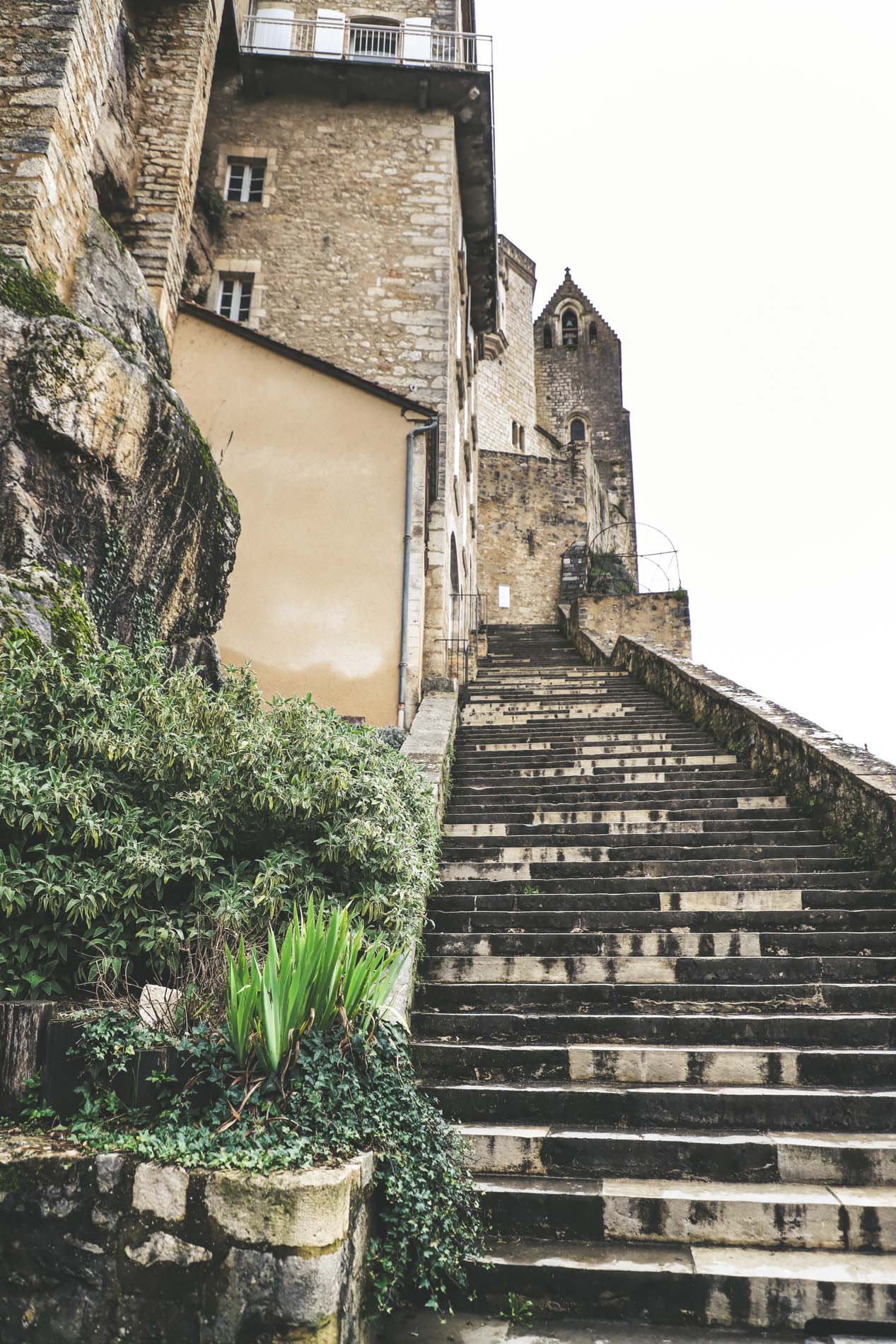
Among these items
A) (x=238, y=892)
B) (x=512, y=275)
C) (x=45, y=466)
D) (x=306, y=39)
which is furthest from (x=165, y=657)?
(x=512, y=275)

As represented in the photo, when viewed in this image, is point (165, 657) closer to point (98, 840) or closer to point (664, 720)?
point (98, 840)

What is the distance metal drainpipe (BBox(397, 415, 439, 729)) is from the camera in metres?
9.62

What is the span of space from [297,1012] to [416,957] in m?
2.09

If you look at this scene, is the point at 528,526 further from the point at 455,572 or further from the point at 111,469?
the point at 111,469

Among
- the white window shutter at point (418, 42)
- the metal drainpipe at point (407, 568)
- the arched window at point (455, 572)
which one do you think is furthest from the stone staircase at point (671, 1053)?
the white window shutter at point (418, 42)

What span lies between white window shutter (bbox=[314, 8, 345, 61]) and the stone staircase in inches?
504

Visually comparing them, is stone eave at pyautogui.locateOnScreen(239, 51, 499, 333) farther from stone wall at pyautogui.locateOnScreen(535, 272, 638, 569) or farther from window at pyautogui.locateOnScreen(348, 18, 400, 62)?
stone wall at pyautogui.locateOnScreen(535, 272, 638, 569)

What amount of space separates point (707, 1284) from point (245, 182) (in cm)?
1486

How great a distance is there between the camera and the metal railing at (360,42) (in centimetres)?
1365

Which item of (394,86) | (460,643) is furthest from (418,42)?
(460,643)

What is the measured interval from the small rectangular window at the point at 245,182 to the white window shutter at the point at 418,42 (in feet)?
9.56

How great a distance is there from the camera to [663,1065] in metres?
4.17

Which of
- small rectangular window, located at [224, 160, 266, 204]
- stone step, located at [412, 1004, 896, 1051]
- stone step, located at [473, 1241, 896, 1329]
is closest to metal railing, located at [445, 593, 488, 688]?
small rectangular window, located at [224, 160, 266, 204]

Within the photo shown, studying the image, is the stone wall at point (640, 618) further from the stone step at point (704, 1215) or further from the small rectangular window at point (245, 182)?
the stone step at point (704, 1215)
